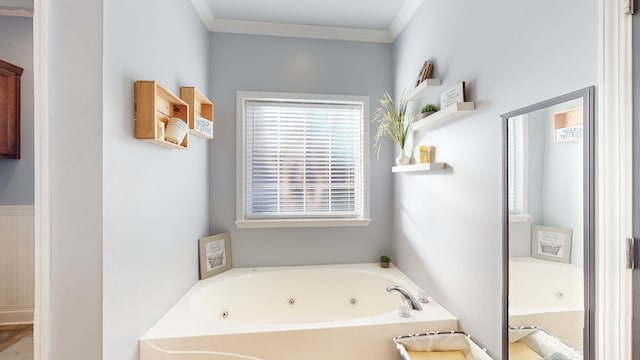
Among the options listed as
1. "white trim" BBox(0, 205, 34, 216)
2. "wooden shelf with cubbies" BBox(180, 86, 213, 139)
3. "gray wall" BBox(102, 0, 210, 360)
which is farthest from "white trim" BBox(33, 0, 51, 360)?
"white trim" BBox(0, 205, 34, 216)

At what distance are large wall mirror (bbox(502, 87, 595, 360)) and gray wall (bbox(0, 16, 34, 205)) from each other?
3.22 metres

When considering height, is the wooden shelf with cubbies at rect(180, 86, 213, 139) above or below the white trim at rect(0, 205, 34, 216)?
above

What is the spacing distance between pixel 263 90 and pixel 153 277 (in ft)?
5.43

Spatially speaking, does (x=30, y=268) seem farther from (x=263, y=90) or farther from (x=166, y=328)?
(x=263, y=90)

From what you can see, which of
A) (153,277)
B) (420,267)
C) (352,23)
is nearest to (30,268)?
(153,277)

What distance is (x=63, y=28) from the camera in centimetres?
114

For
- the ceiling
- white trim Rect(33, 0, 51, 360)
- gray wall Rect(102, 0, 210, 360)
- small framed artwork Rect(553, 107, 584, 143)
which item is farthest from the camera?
the ceiling

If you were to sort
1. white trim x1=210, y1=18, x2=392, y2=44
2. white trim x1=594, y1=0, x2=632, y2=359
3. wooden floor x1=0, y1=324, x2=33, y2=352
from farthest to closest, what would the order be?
white trim x1=210, y1=18, x2=392, y2=44 → wooden floor x1=0, y1=324, x2=33, y2=352 → white trim x1=594, y1=0, x2=632, y2=359

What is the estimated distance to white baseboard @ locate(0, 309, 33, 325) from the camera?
225 centimetres

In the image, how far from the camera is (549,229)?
39.4 inches

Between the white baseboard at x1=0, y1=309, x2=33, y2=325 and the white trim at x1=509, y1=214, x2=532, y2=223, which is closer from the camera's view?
the white trim at x1=509, y1=214, x2=532, y2=223

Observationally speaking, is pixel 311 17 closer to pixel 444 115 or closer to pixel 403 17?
pixel 403 17

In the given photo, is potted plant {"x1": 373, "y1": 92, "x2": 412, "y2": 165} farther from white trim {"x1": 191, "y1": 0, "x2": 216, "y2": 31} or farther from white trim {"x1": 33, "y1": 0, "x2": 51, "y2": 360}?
white trim {"x1": 33, "y1": 0, "x2": 51, "y2": 360}

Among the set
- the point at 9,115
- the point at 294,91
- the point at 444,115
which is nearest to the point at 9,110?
the point at 9,115
